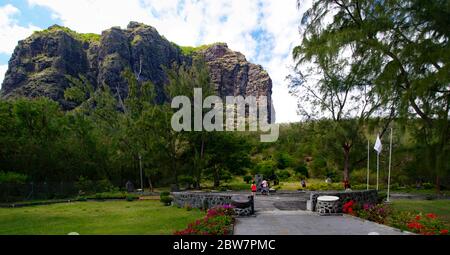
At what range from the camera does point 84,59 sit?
117438 mm

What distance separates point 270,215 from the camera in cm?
1569

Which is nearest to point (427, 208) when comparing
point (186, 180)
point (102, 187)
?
point (186, 180)

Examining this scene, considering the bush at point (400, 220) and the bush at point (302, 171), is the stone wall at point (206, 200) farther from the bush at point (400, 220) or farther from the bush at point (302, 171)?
the bush at point (302, 171)

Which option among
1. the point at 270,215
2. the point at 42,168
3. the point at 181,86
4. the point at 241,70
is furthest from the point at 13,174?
the point at 241,70

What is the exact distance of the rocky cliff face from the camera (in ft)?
339

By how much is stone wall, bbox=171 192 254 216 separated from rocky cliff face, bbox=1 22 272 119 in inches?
3144

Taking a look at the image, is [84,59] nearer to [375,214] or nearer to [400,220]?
[375,214]

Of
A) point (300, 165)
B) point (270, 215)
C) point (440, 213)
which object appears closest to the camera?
point (270, 215)

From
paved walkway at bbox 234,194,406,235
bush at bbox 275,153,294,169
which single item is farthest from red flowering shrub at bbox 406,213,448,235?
bush at bbox 275,153,294,169

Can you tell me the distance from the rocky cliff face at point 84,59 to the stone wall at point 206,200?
3144 inches

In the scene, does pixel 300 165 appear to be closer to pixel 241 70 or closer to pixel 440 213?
pixel 440 213

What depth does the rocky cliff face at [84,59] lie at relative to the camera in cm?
10331

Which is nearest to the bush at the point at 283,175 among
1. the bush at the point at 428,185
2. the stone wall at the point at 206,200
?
the bush at the point at 428,185
